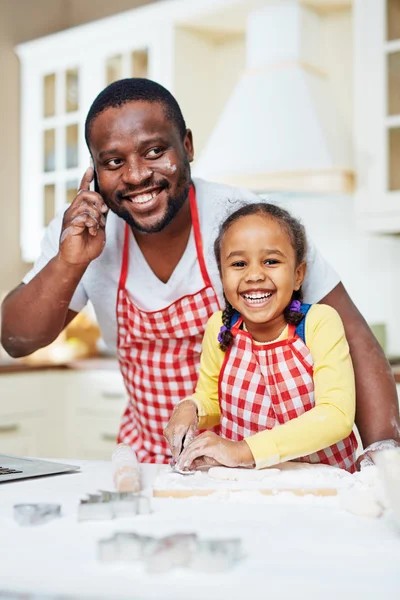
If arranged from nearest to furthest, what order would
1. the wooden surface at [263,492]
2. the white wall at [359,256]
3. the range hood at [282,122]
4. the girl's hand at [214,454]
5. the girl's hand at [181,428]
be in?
the wooden surface at [263,492] < the girl's hand at [214,454] < the girl's hand at [181,428] < the range hood at [282,122] < the white wall at [359,256]

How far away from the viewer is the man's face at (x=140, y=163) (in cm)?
129

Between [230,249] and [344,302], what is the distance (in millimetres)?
223

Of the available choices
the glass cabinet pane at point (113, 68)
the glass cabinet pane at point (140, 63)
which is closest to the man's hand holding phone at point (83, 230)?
the glass cabinet pane at point (140, 63)

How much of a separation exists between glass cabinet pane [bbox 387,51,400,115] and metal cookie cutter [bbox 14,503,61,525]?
2.21 metres

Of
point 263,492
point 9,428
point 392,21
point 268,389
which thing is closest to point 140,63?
point 392,21

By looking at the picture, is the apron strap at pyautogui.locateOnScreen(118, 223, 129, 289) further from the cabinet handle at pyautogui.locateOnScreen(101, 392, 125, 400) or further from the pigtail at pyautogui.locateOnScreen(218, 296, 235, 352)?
the cabinet handle at pyautogui.locateOnScreen(101, 392, 125, 400)

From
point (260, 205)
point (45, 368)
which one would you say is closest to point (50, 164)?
point (45, 368)

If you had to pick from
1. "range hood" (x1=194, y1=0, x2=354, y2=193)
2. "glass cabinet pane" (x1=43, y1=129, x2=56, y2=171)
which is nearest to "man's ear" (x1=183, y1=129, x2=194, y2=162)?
"range hood" (x1=194, y1=0, x2=354, y2=193)

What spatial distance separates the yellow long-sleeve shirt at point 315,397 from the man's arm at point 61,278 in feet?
0.82

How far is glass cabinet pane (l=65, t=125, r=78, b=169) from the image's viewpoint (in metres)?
3.53

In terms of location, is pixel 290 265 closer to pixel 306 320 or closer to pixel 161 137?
pixel 306 320

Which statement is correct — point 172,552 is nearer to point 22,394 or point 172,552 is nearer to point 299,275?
point 299,275

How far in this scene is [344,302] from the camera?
132 cm

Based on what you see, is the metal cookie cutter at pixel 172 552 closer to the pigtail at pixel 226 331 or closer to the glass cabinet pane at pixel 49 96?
the pigtail at pixel 226 331
